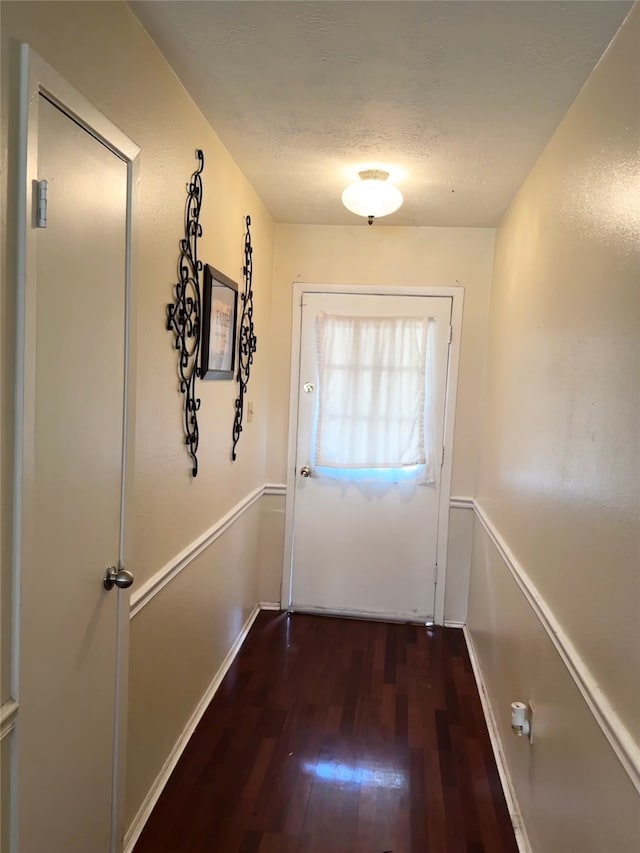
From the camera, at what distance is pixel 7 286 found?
105 cm

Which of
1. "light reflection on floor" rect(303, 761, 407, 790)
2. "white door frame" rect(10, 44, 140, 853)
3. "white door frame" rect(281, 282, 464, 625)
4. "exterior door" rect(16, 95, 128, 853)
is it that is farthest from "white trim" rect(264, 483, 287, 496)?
"white door frame" rect(10, 44, 140, 853)

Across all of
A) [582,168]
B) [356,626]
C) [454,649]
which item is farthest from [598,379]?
[356,626]

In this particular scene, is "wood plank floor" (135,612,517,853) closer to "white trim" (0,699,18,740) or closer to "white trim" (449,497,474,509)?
"white trim" (449,497,474,509)

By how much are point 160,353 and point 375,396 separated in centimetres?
185

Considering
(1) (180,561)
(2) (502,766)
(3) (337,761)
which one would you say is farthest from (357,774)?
(1) (180,561)

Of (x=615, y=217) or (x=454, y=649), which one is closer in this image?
(x=615, y=217)

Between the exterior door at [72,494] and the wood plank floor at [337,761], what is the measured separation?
19.0 inches

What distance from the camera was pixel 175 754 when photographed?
7.18 ft

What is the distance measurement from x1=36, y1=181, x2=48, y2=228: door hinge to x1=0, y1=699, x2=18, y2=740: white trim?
2.93 feet

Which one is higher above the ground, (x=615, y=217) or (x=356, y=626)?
(x=615, y=217)

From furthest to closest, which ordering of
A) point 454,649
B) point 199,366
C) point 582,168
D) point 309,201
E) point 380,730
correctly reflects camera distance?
point 454,649 < point 309,201 < point 380,730 < point 199,366 < point 582,168

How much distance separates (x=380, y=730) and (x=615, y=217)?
210 cm

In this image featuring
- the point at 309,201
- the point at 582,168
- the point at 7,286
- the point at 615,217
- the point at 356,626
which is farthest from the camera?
the point at 356,626

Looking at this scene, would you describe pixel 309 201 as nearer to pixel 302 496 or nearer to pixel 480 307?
pixel 480 307
